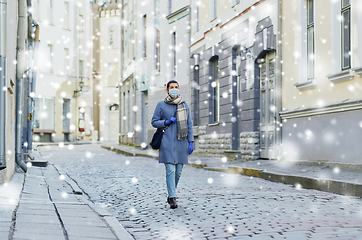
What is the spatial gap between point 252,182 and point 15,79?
554 cm

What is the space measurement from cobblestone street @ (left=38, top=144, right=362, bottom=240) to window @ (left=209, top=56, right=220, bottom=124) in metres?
9.43

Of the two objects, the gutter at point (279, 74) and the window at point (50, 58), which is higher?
the window at point (50, 58)

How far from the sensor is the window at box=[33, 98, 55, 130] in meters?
37.5

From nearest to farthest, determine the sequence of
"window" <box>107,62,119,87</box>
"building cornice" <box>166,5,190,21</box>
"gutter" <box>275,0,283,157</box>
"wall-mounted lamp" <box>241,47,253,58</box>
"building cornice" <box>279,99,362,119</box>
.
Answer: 1. "building cornice" <box>279,99,362,119</box>
2. "gutter" <box>275,0,283,157</box>
3. "wall-mounted lamp" <box>241,47,253,58</box>
4. "building cornice" <box>166,5,190,21</box>
5. "window" <box>107,62,119,87</box>

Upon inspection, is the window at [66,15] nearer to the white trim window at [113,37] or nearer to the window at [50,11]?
the window at [50,11]

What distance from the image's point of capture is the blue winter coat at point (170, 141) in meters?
6.75

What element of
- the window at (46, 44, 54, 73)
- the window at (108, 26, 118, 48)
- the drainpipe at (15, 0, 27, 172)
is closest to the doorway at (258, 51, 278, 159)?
the drainpipe at (15, 0, 27, 172)

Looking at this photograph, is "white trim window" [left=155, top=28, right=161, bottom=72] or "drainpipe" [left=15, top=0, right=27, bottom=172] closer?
"drainpipe" [left=15, top=0, right=27, bottom=172]

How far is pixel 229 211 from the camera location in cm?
623

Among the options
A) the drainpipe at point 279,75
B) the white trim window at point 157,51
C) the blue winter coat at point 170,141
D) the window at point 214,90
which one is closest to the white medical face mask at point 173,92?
the blue winter coat at point 170,141

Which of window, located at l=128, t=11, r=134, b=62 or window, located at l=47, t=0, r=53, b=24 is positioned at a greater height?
window, located at l=47, t=0, r=53, b=24

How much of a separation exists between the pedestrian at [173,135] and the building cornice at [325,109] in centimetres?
481

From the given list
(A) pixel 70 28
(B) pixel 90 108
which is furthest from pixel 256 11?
(B) pixel 90 108

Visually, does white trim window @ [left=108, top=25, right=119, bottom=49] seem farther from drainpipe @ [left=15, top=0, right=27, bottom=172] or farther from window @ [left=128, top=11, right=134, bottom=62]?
drainpipe @ [left=15, top=0, right=27, bottom=172]
